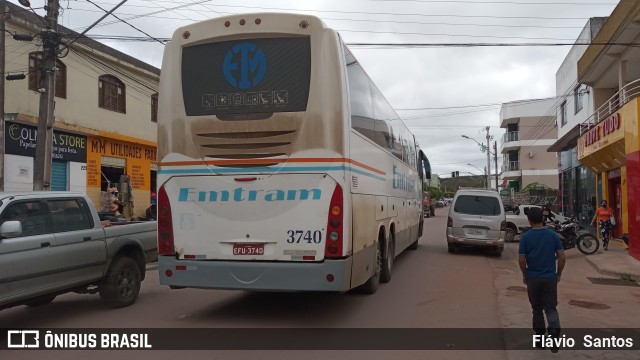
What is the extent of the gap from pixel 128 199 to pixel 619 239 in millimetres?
19826

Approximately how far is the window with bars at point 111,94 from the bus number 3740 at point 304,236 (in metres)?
17.4

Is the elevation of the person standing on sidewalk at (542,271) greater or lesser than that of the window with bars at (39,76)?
lesser

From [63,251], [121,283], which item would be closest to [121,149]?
[121,283]

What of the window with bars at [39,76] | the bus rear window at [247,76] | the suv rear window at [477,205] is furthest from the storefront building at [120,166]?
the bus rear window at [247,76]

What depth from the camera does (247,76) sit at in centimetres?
684

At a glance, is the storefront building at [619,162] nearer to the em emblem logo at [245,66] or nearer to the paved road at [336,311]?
the paved road at [336,311]

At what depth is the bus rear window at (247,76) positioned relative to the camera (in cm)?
669

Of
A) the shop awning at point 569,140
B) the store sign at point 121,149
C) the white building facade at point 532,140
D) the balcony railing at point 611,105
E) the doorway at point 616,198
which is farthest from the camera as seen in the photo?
the white building facade at point 532,140

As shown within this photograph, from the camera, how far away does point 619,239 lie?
60.3 ft

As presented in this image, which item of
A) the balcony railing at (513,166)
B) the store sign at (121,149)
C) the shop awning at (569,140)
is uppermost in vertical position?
the balcony railing at (513,166)

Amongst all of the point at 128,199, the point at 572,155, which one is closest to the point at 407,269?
the point at 128,199

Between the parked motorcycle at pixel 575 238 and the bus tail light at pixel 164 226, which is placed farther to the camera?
the parked motorcycle at pixel 575 238

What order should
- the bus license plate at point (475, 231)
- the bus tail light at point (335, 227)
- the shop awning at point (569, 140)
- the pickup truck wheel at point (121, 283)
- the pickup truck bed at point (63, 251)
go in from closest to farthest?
1. the pickup truck bed at point (63, 251)
2. the bus tail light at point (335, 227)
3. the pickup truck wheel at point (121, 283)
4. the bus license plate at point (475, 231)
5. the shop awning at point (569, 140)
